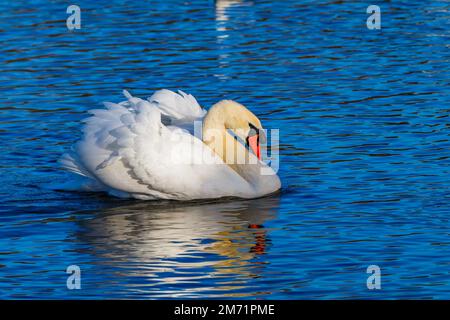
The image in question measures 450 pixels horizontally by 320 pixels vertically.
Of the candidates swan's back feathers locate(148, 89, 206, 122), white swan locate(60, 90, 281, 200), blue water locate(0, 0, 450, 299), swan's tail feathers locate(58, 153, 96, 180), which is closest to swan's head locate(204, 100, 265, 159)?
white swan locate(60, 90, 281, 200)

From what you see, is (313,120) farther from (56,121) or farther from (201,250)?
(201,250)

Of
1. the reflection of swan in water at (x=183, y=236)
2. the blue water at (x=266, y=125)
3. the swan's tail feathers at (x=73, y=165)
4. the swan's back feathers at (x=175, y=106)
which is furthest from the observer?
the swan's back feathers at (x=175, y=106)

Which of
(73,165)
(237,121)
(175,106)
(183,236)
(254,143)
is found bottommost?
(183,236)

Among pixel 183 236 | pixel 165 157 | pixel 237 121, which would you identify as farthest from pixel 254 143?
pixel 183 236

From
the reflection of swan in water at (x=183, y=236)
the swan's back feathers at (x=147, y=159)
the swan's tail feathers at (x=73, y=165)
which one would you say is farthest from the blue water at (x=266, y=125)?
the swan's tail feathers at (x=73, y=165)

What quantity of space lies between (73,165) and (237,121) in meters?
1.94

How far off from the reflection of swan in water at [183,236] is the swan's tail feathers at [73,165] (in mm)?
677

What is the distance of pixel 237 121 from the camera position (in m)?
14.2

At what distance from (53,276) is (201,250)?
150 centimetres

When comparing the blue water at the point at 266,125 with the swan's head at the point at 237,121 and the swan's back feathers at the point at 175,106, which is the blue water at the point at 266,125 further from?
the swan's back feathers at the point at 175,106

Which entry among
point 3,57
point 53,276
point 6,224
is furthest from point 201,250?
point 3,57

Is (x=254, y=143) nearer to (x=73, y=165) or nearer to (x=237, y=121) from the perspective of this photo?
(x=237, y=121)

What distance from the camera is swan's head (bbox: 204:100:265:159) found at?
1410cm

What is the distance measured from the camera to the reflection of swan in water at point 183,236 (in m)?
11.2
